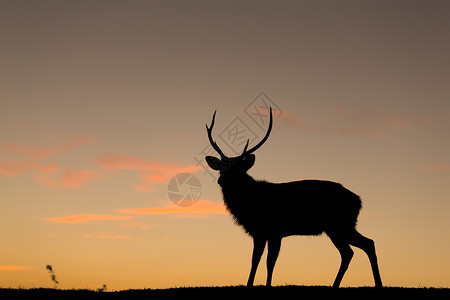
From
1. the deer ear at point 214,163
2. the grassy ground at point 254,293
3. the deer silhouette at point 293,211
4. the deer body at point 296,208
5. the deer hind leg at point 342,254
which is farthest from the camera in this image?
the deer ear at point 214,163

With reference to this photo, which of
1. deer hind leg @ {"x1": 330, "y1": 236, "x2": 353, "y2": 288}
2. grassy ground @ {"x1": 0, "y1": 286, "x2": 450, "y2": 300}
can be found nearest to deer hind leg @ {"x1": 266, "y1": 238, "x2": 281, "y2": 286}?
grassy ground @ {"x1": 0, "y1": 286, "x2": 450, "y2": 300}

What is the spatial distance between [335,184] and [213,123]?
420 centimetres

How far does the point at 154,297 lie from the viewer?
13328 mm

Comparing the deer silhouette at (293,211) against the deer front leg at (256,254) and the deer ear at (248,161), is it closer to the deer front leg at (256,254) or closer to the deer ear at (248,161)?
the deer front leg at (256,254)

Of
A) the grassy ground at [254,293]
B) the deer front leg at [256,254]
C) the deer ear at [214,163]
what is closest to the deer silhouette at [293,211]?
the deer front leg at [256,254]

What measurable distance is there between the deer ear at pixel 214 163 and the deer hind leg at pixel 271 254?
2807 millimetres

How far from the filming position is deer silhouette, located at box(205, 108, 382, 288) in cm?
1595

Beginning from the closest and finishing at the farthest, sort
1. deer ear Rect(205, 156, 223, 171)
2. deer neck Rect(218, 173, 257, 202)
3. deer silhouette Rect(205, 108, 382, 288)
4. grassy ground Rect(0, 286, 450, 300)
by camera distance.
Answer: grassy ground Rect(0, 286, 450, 300) → deer silhouette Rect(205, 108, 382, 288) → deer neck Rect(218, 173, 257, 202) → deer ear Rect(205, 156, 223, 171)

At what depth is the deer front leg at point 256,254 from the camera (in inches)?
601

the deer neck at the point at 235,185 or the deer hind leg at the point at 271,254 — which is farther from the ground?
the deer neck at the point at 235,185

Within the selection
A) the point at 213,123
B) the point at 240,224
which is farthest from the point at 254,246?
the point at 213,123

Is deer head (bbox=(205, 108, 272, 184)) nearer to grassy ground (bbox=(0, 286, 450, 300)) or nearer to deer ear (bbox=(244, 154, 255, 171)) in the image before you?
deer ear (bbox=(244, 154, 255, 171))

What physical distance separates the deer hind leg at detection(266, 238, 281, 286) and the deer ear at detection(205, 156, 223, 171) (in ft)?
9.21

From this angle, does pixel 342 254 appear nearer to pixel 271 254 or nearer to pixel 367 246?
pixel 367 246
